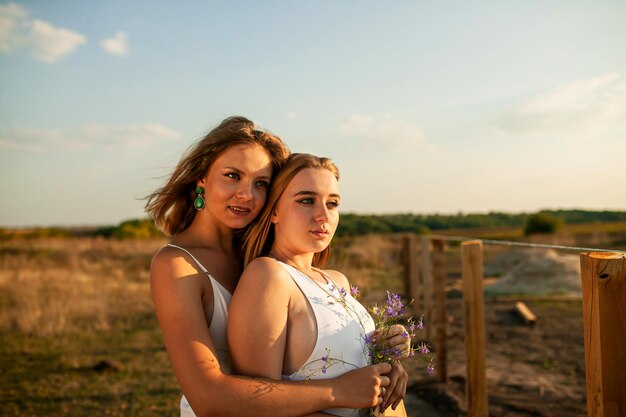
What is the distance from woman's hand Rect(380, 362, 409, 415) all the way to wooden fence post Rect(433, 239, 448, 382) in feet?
14.5

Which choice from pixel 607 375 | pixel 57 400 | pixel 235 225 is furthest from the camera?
pixel 57 400

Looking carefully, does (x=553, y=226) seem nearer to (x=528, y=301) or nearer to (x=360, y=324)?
(x=528, y=301)

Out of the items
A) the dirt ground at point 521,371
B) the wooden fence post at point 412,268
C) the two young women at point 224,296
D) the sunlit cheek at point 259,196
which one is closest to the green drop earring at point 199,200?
the two young women at point 224,296

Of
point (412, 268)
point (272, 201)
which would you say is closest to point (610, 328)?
point (272, 201)

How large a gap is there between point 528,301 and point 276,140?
12.1 metres

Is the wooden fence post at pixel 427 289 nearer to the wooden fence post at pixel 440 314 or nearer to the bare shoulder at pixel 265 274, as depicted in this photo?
the wooden fence post at pixel 440 314

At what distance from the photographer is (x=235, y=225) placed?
290 cm

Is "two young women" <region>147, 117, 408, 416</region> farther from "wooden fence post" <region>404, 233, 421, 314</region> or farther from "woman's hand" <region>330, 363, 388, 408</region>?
"wooden fence post" <region>404, 233, 421, 314</region>

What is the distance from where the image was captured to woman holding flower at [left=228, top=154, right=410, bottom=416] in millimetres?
2281

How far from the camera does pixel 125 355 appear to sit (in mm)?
8352

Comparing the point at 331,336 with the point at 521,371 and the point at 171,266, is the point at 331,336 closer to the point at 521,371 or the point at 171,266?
the point at 171,266

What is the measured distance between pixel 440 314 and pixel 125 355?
16.2 feet

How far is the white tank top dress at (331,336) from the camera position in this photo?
2381 millimetres

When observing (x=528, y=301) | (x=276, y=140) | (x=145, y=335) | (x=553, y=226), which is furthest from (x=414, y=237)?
(x=553, y=226)
